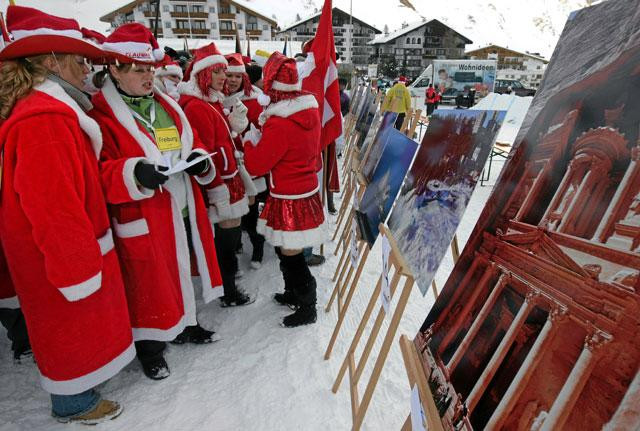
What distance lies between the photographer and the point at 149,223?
1894 mm

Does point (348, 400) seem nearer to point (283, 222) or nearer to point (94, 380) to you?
point (283, 222)

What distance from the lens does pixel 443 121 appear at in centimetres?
178

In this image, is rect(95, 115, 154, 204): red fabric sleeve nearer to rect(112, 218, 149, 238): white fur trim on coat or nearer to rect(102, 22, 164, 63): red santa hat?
rect(112, 218, 149, 238): white fur trim on coat

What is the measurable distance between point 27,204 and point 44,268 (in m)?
0.32

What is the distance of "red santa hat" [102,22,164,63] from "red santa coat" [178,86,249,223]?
56 centimetres

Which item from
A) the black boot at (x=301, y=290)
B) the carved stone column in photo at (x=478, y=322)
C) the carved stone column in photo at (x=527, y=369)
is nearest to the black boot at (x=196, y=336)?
the black boot at (x=301, y=290)

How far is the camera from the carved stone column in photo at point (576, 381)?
61 centimetres

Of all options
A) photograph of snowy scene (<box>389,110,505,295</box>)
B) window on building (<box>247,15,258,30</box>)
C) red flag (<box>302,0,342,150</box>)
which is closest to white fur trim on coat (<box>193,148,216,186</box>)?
photograph of snowy scene (<box>389,110,505,295</box>)

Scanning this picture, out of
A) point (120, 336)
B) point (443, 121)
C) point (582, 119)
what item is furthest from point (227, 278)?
point (582, 119)

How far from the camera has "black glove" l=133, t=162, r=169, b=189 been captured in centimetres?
170

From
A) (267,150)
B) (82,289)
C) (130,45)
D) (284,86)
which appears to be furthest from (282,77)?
(82,289)

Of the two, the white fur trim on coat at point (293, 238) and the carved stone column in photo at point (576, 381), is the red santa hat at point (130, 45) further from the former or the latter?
the carved stone column in photo at point (576, 381)

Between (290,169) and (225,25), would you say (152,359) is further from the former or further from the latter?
(225,25)

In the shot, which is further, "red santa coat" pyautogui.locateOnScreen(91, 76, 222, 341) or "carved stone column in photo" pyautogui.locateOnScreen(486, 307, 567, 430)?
"red santa coat" pyautogui.locateOnScreen(91, 76, 222, 341)
